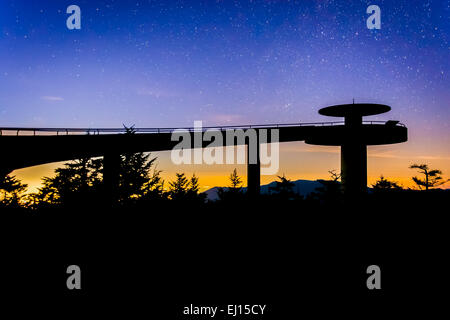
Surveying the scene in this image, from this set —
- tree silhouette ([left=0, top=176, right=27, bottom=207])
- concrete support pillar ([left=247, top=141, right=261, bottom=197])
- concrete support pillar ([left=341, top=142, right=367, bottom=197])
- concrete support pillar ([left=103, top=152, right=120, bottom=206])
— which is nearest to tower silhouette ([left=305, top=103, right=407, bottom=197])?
concrete support pillar ([left=341, top=142, right=367, bottom=197])

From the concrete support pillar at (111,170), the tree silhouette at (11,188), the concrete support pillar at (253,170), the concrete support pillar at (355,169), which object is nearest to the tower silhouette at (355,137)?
the concrete support pillar at (355,169)

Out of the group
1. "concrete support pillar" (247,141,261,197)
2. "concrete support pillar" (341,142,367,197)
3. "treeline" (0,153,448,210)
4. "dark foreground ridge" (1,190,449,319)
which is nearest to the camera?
"dark foreground ridge" (1,190,449,319)

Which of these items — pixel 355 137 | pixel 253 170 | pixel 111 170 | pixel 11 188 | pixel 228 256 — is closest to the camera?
pixel 228 256

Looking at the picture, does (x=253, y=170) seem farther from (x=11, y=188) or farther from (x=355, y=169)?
(x=11, y=188)

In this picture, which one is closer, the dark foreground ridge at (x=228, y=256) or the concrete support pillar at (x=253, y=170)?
the dark foreground ridge at (x=228, y=256)

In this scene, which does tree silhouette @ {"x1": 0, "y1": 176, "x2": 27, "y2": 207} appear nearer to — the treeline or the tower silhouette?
the treeline

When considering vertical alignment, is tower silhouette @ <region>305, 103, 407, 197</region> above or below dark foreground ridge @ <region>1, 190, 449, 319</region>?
above

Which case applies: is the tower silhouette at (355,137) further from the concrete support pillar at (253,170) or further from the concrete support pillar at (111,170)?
the concrete support pillar at (111,170)

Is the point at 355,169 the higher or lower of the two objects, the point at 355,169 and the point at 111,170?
the higher

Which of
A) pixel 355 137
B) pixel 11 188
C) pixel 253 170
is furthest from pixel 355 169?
pixel 11 188

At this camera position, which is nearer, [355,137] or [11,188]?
[355,137]

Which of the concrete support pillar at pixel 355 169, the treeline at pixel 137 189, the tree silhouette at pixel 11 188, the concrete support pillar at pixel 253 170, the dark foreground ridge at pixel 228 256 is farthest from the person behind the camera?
the tree silhouette at pixel 11 188

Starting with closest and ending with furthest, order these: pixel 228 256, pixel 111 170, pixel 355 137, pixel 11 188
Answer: pixel 228 256, pixel 111 170, pixel 355 137, pixel 11 188

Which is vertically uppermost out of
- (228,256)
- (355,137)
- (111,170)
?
(355,137)
